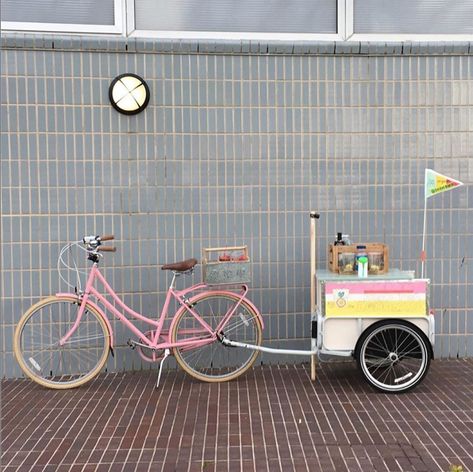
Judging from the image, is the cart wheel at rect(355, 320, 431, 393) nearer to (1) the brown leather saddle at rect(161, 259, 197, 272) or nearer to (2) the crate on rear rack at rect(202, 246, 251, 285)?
(2) the crate on rear rack at rect(202, 246, 251, 285)

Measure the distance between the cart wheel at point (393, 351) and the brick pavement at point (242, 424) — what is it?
4.6 inches

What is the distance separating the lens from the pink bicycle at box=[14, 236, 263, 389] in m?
4.95

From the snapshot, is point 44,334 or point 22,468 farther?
point 44,334

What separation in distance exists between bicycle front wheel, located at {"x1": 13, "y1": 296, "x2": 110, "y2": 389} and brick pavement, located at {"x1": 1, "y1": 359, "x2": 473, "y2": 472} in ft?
0.71

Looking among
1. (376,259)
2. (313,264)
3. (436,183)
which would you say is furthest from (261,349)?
(436,183)

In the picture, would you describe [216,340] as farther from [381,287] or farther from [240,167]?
[240,167]

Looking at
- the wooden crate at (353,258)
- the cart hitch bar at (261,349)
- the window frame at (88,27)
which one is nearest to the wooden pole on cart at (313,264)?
the cart hitch bar at (261,349)

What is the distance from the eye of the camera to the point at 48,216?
5.35 meters

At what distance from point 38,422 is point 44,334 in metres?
1.22

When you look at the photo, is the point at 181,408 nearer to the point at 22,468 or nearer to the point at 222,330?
the point at 222,330

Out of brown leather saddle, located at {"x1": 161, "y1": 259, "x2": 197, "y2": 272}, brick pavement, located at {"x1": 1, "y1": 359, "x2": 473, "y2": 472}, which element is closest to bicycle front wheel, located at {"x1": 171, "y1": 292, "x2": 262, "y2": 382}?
brick pavement, located at {"x1": 1, "y1": 359, "x2": 473, "y2": 472}

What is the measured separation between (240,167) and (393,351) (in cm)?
221

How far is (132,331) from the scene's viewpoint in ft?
17.2

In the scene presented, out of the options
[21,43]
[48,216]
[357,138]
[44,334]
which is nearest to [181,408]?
[44,334]
